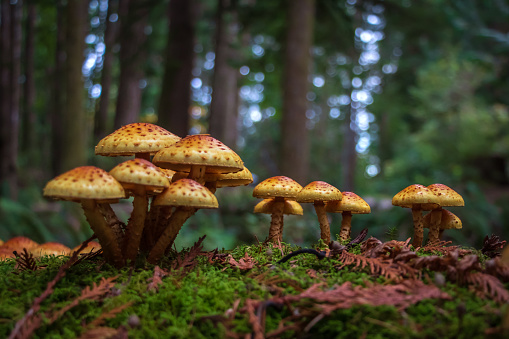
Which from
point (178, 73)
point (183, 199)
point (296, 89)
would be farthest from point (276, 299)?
point (178, 73)

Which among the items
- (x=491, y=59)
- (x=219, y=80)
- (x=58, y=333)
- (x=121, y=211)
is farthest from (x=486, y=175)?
(x=58, y=333)

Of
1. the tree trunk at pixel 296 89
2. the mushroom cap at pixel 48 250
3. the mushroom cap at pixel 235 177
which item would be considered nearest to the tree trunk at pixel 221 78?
the tree trunk at pixel 296 89

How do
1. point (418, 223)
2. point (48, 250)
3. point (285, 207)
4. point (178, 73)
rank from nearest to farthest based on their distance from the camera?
point (418, 223), point (285, 207), point (48, 250), point (178, 73)

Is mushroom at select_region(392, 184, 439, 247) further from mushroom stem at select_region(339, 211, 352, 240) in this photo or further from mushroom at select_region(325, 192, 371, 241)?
mushroom stem at select_region(339, 211, 352, 240)

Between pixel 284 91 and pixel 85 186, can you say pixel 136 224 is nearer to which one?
pixel 85 186

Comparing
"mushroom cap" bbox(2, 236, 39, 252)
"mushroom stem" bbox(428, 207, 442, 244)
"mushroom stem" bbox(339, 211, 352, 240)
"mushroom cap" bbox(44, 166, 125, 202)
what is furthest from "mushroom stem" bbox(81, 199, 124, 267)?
"mushroom stem" bbox(428, 207, 442, 244)

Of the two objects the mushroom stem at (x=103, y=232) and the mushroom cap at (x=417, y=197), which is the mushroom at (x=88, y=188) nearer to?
the mushroom stem at (x=103, y=232)

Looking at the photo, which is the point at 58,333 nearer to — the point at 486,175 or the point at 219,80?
the point at 219,80
